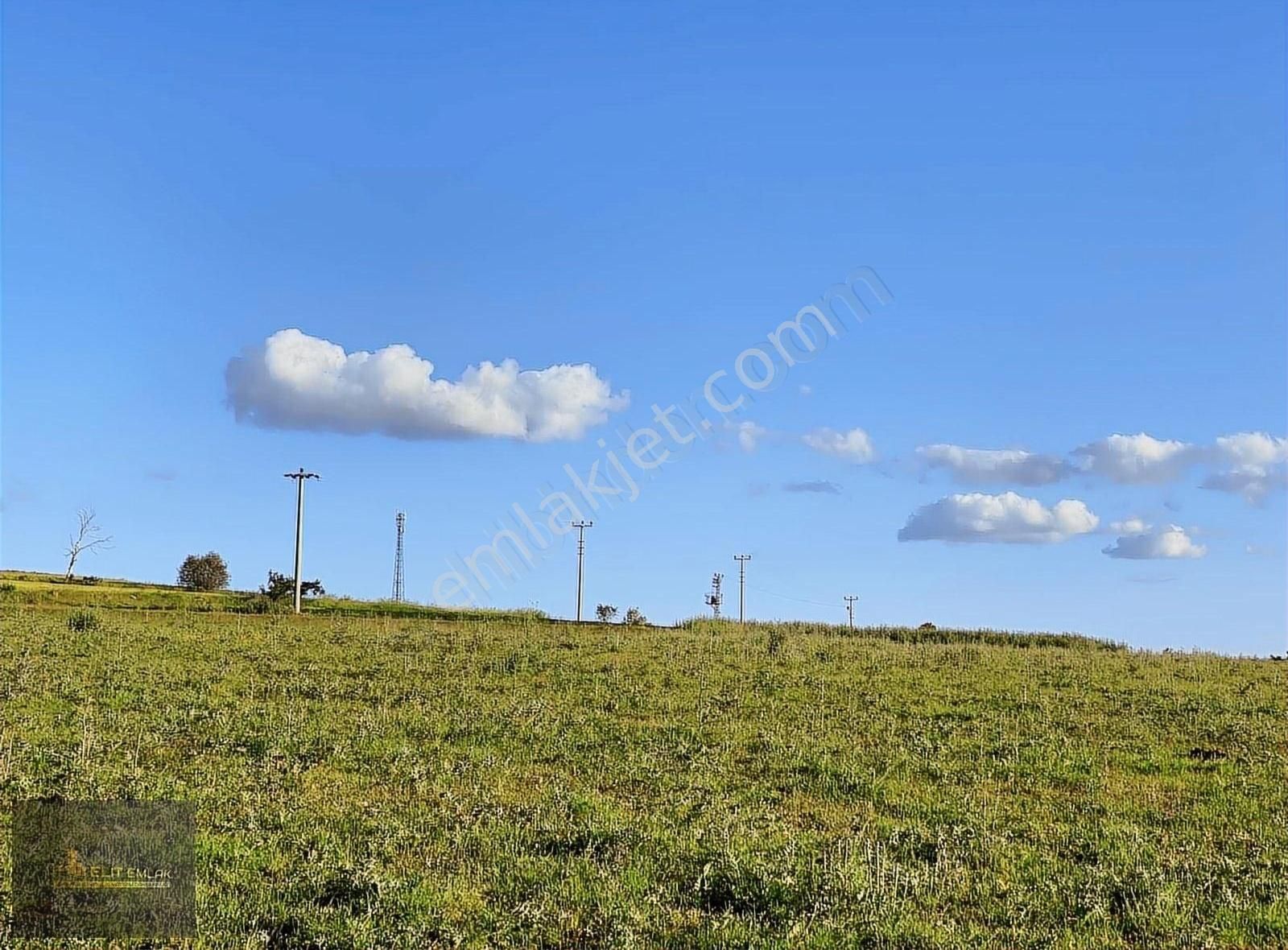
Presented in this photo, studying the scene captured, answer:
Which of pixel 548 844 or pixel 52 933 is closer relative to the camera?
pixel 52 933

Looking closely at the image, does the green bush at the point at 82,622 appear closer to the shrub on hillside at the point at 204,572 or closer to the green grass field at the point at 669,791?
the green grass field at the point at 669,791

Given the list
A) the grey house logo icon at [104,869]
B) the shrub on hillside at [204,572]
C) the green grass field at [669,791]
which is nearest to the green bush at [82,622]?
the green grass field at [669,791]

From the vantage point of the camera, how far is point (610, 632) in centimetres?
4784

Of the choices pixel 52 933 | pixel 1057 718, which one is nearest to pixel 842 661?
pixel 1057 718

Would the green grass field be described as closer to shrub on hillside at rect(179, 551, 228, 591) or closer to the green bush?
the green bush

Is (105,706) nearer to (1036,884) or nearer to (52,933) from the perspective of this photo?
(52,933)

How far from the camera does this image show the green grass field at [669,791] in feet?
35.9

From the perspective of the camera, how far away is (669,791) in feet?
55.5

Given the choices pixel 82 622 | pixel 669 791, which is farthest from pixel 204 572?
pixel 669 791

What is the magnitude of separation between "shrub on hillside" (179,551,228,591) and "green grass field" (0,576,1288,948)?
86063 millimetres

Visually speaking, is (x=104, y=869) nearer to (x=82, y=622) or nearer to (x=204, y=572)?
(x=82, y=622)

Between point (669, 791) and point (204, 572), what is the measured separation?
112 m

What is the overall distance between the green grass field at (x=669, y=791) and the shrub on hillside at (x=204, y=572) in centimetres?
8606

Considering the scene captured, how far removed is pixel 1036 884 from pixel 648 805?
5650 mm
